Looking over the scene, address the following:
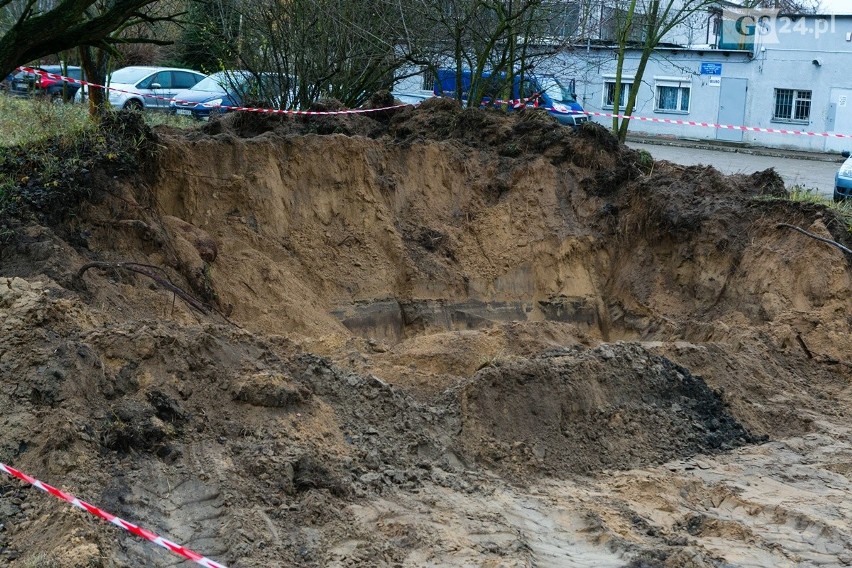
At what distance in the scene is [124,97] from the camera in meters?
21.6

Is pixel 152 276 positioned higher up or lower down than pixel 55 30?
lower down

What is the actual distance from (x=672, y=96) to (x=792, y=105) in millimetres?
3990

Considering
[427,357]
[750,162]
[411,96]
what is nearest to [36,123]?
[427,357]

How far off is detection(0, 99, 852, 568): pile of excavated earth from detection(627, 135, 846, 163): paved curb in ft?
56.7

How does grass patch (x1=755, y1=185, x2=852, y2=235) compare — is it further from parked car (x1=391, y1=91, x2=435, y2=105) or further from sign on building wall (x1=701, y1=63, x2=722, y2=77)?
sign on building wall (x1=701, y1=63, x2=722, y2=77)

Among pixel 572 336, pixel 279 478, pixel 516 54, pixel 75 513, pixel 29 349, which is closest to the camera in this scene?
pixel 75 513

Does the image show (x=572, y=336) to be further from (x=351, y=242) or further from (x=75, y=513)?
(x=75, y=513)

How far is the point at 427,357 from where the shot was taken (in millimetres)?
7883

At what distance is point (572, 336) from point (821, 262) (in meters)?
2.84

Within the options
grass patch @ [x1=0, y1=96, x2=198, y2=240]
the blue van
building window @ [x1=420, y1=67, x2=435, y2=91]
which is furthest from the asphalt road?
grass patch @ [x1=0, y1=96, x2=198, y2=240]

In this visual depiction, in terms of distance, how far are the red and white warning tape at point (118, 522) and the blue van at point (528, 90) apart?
32.2 ft

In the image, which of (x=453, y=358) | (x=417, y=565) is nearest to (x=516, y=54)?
(x=453, y=358)

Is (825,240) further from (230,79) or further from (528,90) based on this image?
(528,90)

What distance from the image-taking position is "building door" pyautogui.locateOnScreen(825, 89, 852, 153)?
28594mm
